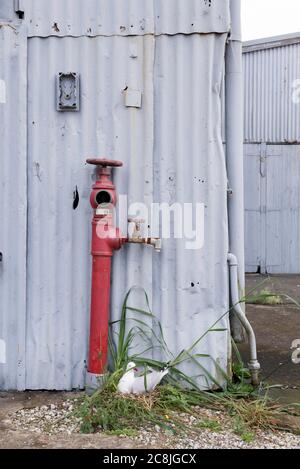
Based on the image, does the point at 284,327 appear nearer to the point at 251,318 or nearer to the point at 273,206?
the point at 251,318

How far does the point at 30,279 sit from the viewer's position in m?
3.59

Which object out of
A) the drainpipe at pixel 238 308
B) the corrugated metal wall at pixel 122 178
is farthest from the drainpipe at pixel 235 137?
the corrugated metal wall at pixel 122 178

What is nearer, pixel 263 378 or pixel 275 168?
pixel 263 378

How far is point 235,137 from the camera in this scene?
150 inches

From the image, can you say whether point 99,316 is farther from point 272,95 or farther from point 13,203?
point 272,95

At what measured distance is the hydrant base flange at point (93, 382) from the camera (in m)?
3.33

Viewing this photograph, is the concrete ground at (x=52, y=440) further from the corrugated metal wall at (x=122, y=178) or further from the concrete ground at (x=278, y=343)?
the concrete ground at (x=278, y=343)

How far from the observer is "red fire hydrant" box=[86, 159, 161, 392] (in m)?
3.35

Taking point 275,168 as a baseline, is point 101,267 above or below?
below

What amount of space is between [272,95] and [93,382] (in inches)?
372

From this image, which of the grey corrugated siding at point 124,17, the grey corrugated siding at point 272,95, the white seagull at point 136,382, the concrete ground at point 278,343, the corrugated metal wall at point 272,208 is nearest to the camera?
the white seagull at point 136,382

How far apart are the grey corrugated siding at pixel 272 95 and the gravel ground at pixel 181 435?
29.2 feet

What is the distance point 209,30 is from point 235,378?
243 centimetres

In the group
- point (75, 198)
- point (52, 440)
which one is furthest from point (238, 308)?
point (52, 440)
